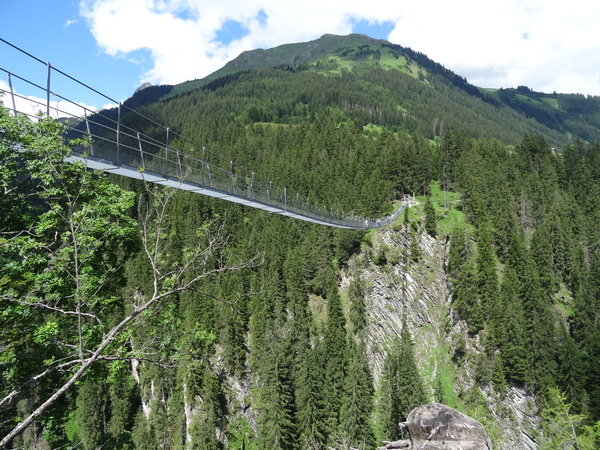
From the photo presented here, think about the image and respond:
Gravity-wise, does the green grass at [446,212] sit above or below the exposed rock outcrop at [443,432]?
above

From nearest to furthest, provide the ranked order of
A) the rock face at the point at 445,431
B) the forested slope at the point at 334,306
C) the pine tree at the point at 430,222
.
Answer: the rock face at the point at 445,431 < the forested slope at the point at 334,306 < the pine tree at the point at 430,222

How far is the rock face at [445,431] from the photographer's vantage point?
17.1ft

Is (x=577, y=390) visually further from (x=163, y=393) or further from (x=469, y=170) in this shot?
(x=163, y=393)

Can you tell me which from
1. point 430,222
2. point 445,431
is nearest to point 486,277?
point 430,222

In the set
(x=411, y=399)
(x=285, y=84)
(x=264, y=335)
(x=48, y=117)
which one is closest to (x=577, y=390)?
(x=411, y=399)

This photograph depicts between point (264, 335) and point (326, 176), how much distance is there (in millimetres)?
34218

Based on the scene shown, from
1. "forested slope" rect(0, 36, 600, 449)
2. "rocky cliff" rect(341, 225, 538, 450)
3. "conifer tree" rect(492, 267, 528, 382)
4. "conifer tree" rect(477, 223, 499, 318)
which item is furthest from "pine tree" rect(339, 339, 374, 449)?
"conifer tree" rect(477, 223, 499, 318)

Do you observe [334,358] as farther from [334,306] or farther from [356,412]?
[334,306]

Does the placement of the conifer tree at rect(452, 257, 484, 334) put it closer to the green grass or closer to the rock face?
the green grass

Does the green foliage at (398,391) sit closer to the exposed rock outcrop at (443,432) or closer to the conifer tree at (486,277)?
the conifer tree at (486,277)

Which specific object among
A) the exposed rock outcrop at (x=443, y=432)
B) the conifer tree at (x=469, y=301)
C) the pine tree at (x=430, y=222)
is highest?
the pine tree at (x=430, y=222)

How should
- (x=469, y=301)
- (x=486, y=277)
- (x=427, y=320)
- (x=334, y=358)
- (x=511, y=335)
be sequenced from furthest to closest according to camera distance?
(x=427, y=320), (x=486, y=277), (x=469, y=301), (x=511, y=335), (x=334, y=358)

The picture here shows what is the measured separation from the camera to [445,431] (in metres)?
5.37

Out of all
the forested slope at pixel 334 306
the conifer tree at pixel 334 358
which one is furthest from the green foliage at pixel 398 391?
the conifer tree at pixel 334 358
